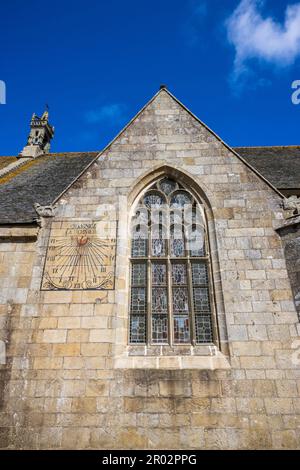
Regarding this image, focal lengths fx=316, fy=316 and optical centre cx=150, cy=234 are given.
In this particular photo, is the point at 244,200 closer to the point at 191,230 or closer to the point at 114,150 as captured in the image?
the point at 191,230

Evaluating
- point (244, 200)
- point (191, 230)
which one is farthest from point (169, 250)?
point (244, 200)

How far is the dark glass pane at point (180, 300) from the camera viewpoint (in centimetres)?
659

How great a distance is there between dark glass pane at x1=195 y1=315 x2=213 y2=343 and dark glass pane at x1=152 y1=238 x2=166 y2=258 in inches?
65.4

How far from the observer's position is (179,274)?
23.1 ft

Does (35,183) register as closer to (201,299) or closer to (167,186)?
(167,186)

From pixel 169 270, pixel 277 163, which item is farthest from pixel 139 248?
pixel 277 163

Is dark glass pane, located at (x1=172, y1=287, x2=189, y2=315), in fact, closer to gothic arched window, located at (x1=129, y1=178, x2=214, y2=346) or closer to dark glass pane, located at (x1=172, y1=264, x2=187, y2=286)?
gothic arched window, located at (x1=129, y1=178, x2=214, y2=346)

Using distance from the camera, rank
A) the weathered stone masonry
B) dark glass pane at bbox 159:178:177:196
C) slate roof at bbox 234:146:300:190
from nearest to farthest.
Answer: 1. the weathered stone masonry
2. dark glass pane at bbox 159:178:177:196
3. slate roof at bbox 234:146:300:190

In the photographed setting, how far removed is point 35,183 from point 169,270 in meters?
6.02

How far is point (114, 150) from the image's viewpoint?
846 centimetres

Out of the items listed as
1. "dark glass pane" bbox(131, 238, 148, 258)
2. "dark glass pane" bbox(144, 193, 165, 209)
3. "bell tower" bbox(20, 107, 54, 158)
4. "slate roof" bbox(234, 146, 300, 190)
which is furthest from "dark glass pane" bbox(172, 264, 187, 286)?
"bell tower" bbox(20, 107, 54, 158)

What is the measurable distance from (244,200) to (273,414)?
439 centimetres

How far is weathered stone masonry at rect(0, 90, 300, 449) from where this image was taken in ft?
17.3

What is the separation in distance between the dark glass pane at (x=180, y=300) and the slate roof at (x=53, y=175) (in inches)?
148
